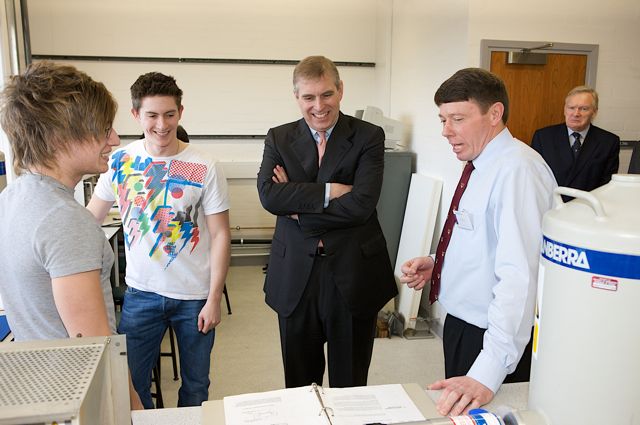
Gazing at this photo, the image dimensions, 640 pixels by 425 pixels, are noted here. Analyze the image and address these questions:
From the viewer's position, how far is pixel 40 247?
107 centimetres

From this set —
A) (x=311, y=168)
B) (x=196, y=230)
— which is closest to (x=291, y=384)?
(x=196, y=230)

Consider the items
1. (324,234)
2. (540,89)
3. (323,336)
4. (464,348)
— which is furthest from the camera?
(540,89)

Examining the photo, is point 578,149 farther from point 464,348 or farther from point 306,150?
point 464,348

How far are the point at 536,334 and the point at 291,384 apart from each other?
1608 millimetres

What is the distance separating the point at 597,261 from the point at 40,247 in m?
1.02

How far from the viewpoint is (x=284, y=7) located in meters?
5.68

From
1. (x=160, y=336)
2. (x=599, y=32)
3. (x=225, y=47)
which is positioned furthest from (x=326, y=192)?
(x=225, y=47)

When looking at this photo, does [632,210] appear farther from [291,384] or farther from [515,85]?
[515,85]

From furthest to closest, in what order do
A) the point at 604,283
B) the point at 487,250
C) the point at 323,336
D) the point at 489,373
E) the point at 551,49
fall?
the point at 551,49
the point at 323,336
the point at 487,250
the point at 489,373
the point at 604,283

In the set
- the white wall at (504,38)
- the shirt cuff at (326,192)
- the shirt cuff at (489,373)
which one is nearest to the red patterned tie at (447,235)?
the shirt cuff at (489,373)

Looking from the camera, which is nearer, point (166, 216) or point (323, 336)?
point (166, 216)

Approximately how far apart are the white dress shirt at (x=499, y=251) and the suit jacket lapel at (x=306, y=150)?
0.82 metres

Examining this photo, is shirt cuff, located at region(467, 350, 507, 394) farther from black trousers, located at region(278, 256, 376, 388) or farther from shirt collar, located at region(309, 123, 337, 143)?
shirt collar, located at region(309, 123, 337, 143)

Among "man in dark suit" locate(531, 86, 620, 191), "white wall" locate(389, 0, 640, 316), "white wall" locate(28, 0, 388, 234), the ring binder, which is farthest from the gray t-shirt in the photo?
"white wall" locate(28, 0, 388, 234)
